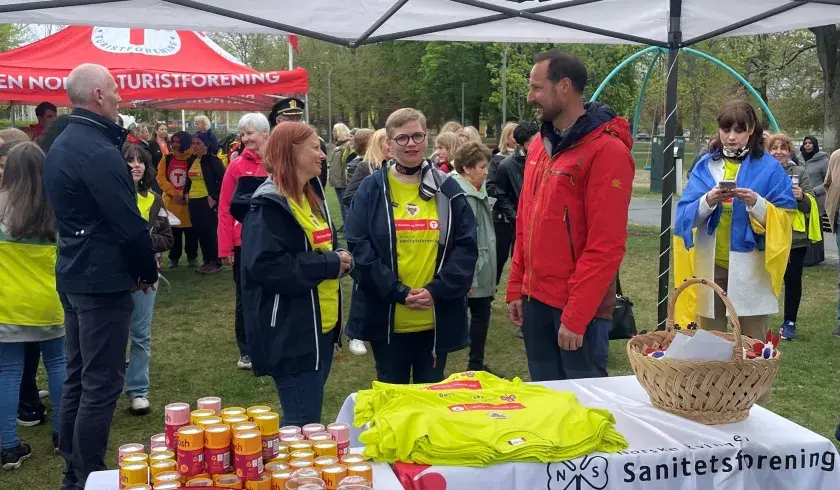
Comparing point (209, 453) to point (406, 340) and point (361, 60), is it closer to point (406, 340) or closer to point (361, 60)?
point (406, 340)

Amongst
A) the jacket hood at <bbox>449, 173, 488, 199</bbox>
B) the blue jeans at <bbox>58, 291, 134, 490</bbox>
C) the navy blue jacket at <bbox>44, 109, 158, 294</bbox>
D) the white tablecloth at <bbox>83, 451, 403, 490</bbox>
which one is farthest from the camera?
the jacket hood at <bbox>449, 173, 488, 199</bbox>

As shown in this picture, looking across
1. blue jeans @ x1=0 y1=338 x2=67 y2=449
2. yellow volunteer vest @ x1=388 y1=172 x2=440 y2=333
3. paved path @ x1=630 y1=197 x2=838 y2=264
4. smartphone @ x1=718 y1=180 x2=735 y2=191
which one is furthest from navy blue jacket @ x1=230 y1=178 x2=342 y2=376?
paved path @ x1=630 y1=197 x2=838 y2=264

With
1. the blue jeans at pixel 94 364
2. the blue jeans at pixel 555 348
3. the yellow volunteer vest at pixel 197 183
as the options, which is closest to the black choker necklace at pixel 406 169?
the blue jeans at pixel 555 348

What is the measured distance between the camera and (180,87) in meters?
8.02

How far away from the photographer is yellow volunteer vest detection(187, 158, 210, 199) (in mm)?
9969

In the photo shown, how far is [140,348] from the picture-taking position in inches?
207

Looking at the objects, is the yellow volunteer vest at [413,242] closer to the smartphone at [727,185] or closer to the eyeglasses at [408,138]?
the eyeglasses at [408,138]

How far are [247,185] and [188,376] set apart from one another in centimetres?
236

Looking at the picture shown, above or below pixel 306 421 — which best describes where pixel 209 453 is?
above

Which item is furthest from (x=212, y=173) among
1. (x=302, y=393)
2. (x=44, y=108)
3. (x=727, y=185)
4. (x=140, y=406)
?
(x=727, y=185)

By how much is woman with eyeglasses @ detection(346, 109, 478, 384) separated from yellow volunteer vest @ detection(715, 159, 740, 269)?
155cm

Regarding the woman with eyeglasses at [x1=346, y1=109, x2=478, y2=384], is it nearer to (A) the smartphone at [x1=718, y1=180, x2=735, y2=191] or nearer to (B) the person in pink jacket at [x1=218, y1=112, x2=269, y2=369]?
(A) the smartphone at [x1=718, y1=180, x2=735, y2=191]

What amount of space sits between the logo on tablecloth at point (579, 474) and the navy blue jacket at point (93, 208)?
2296 millimetres

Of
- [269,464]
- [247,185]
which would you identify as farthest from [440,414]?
[247,185]
